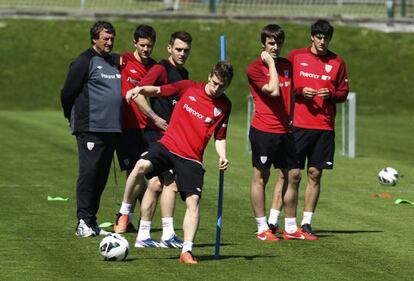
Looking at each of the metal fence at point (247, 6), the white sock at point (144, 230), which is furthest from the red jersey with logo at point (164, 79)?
the metal fence at point (247, 6)

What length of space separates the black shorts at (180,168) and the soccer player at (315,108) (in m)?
2.59

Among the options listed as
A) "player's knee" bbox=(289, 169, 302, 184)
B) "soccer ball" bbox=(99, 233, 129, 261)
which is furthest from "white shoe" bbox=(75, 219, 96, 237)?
"player's knee" bbox=(289, 169, 302, 184)

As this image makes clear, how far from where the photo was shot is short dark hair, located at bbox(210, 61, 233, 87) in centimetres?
1321

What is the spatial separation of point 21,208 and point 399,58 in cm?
2773

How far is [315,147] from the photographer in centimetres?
1605

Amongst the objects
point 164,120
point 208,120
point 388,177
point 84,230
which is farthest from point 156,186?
point 388,177

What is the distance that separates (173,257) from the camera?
45.2ft

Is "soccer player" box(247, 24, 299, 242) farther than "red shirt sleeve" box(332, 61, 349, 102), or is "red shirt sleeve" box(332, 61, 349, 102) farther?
"red shirt sleeve" box(332, 61, 349, 102)

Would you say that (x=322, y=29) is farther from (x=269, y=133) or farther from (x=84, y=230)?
(x=84, y=230)

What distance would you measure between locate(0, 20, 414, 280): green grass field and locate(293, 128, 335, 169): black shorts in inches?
35.0

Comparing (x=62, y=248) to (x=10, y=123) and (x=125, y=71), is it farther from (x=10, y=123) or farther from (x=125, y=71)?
(x=10, y=123)

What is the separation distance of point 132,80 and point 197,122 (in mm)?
2315

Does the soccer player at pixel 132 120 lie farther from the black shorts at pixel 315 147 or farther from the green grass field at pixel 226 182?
the black shorts at pixel 315 147

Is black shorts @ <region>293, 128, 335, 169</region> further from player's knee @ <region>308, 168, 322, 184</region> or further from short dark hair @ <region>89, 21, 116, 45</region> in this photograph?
short dark hair @ <region>89, 21, 116, 45</region>
